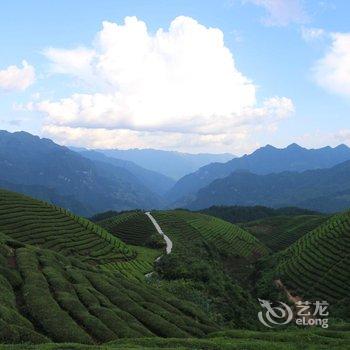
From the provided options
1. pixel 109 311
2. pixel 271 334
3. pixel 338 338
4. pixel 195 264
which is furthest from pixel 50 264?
pixel 195 264

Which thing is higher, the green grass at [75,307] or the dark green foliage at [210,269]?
the green grass at [75,307]

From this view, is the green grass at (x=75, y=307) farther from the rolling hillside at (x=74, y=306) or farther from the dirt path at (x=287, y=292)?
the dirt path at (x=287, y=292)

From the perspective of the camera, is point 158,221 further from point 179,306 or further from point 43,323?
point 43,323

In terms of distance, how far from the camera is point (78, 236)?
92.6 m

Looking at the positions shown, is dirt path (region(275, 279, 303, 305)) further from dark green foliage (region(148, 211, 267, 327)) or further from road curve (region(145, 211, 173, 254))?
road curve (region(145, 211, 173, 254))

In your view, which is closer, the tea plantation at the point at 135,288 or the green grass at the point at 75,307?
the tea plantation at the point at 135,288

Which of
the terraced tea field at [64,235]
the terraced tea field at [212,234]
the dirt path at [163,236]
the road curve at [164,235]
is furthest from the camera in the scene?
the terraced tea field at [212,234]

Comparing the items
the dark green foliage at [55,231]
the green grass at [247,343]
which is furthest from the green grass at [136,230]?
the green grass at [247,343]

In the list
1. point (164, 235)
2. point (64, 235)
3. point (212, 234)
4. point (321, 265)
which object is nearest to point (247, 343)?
point (64, 235)

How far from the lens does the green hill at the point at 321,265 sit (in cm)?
8244

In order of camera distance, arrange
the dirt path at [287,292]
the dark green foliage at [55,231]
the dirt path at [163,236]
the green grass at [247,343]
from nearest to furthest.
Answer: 1. the green grass at [247,343]
2. the dark green foliage at [55,231]
3. the dirt path at [287,292]
4. the dirt path at [163,236]

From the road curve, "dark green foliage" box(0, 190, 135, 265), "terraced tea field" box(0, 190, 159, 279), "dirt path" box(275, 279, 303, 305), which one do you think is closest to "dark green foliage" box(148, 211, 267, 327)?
the road curve

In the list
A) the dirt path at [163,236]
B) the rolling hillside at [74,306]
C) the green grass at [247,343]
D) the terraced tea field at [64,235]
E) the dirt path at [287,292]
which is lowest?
the dirt path at [287,292]

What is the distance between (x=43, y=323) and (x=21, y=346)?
6.11m
